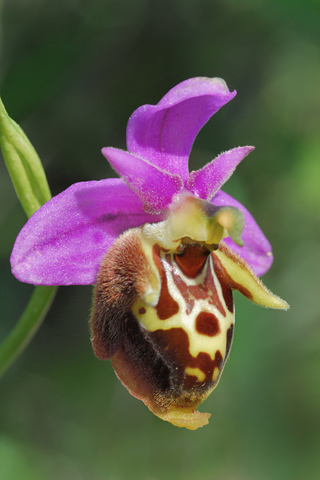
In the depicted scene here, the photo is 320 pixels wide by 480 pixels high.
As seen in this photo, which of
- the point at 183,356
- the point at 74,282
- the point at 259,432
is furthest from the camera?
the point at 259,432

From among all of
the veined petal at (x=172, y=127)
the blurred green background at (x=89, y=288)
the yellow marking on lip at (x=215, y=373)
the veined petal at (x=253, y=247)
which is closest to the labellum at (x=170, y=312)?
the yellow marking on lip at (x=215, y=373)

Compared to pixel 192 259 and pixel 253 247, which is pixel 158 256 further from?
pixel 253 247

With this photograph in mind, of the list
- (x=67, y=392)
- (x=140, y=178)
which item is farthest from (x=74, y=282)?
(x=67, y=392)

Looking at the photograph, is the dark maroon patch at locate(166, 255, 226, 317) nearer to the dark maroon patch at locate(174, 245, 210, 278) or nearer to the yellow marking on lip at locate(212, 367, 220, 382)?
the dark maroon patch at locate(174, 245, 210, 278)

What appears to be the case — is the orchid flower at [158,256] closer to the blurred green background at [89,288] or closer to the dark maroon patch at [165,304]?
the dark maroon patch at [165,304]

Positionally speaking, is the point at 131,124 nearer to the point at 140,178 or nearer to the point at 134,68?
the point at 140,178

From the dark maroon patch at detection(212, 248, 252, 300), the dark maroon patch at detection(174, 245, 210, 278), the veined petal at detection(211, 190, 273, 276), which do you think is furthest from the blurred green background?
the dark maroon patch at detection(174, 245, 210, 278)

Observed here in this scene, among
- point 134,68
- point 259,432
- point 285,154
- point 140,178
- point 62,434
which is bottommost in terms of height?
point 62,434

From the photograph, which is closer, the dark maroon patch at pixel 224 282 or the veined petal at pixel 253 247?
the dark maroon patch at pixel 224 282
